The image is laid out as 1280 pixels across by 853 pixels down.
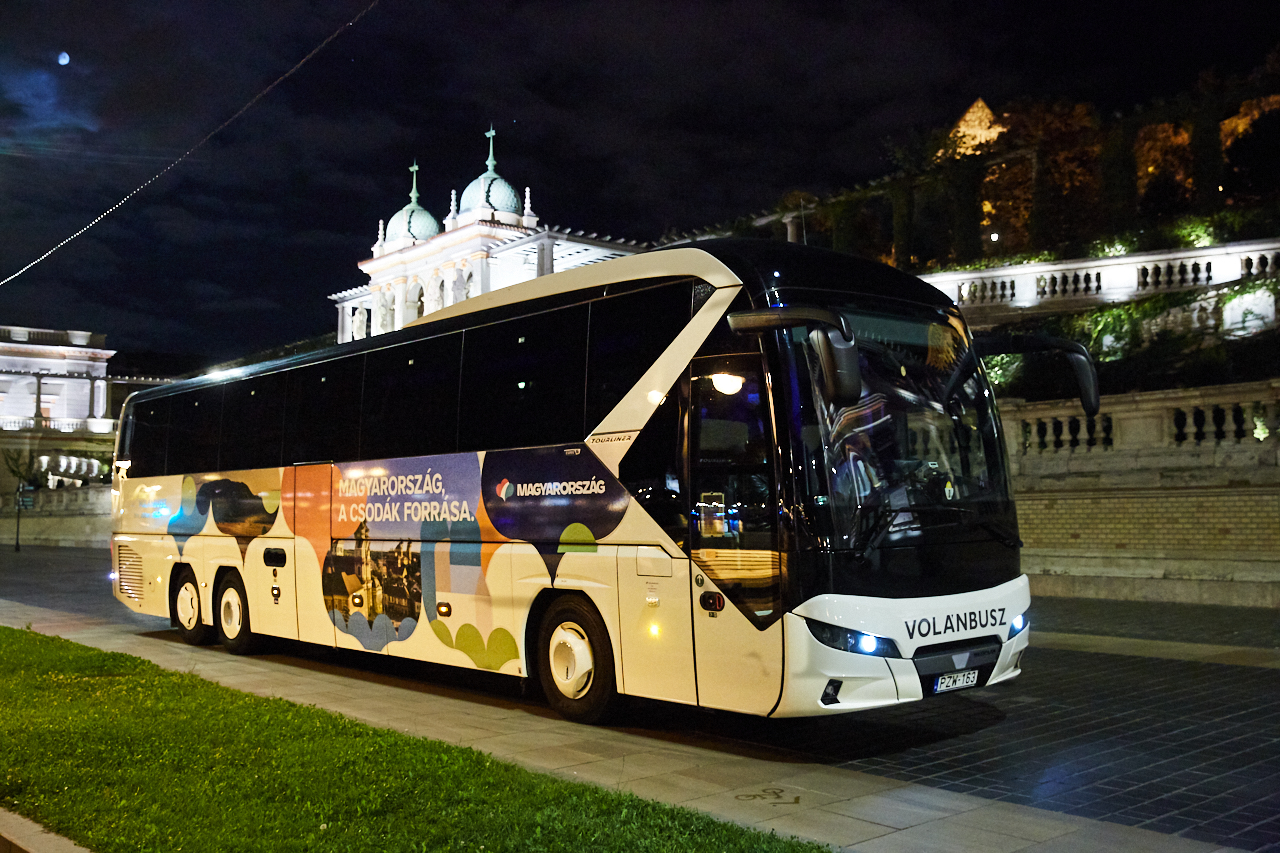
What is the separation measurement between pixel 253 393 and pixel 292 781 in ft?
27.0

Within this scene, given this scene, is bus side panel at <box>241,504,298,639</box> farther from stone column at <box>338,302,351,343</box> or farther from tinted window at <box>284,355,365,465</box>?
stone column at <box>338,302,351,343</box>

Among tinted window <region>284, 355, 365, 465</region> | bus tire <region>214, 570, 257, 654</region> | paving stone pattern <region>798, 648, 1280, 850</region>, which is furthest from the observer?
bus tire <region>214, 570, 257, 654</region>

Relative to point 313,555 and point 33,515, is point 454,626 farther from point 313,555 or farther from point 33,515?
point 33,515

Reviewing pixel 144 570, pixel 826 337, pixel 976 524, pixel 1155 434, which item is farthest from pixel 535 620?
pixel 1155 434

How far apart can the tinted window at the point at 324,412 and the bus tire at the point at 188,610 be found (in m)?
3.18

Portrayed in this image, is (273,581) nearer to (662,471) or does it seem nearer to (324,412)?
(324,412)

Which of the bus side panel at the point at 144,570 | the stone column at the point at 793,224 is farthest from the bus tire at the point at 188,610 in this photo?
the stone column at the point at 793,224

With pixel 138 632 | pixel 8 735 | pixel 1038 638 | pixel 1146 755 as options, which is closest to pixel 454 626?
pixel 8 735

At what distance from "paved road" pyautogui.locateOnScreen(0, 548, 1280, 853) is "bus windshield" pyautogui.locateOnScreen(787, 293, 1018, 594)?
1269 mm

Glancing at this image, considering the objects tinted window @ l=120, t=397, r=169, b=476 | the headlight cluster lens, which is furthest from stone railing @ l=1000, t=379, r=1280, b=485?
tinted window @ l=120, t=397, r=169, b=476

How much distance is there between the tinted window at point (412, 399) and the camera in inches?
424

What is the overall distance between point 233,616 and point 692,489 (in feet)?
27.7

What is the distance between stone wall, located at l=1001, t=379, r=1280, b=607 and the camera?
15.0m

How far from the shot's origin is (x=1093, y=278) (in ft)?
80.3
